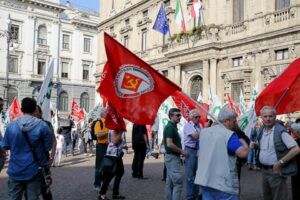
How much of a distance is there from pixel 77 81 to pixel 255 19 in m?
33.1

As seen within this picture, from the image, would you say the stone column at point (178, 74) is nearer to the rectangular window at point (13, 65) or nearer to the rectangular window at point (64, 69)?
the rectangular window at point (13, 65)

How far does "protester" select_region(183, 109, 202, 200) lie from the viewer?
707 centimetres

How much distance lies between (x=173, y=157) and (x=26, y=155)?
98.6 inches

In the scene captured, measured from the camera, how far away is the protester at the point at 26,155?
469cm

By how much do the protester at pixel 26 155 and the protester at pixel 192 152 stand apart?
3129 millimetres

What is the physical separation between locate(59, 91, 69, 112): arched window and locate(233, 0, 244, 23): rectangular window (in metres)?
30.9

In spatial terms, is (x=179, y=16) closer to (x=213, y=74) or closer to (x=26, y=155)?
(x=213, y=74)

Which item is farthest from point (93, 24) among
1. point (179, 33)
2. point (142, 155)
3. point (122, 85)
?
point (122, 85)

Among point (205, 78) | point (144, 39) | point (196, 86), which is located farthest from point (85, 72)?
point (205, 78)

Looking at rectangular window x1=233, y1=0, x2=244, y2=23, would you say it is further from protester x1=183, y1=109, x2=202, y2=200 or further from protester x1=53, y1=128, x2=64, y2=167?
protester x1=183, y1=109, x2=202, y2=200

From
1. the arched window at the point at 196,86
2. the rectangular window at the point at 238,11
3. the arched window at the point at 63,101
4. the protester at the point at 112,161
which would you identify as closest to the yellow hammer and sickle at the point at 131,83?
the protester at the point at 112,161

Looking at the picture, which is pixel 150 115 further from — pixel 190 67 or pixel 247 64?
pixel 190 67

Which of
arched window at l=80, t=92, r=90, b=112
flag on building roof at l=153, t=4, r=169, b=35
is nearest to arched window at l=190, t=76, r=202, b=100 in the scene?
flag on building roof at l=153, t=4, r=169, b=35

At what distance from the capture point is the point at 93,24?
169 feet
